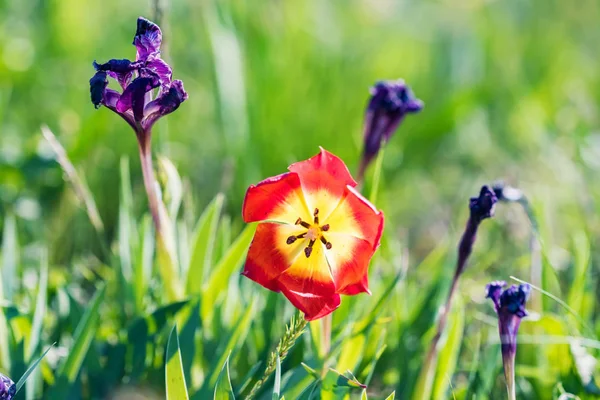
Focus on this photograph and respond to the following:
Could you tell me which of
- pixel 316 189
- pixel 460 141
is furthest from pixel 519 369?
pixel 460 141

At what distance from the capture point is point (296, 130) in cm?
288

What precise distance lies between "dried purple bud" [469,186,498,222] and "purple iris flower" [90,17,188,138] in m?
0.58

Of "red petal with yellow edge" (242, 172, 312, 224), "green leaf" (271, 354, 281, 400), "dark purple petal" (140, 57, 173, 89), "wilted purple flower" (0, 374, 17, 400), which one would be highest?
"dark purple petal" (140, 57, 173, 89)

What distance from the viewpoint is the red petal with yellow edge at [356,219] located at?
3.88 feet

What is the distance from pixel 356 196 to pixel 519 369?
728 mm

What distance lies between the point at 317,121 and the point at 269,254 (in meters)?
1.70

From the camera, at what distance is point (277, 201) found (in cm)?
126

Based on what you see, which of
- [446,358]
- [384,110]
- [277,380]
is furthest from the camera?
[384,110]

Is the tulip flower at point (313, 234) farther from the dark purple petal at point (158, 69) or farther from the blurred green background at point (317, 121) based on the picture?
the blurred green background at point (317, 121)

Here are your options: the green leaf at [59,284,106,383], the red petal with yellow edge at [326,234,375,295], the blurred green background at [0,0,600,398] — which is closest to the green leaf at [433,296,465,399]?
the blurred green background at [0,0,600,398]

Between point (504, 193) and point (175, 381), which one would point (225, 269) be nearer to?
point (175, 381)

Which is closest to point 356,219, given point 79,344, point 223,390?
point 223,390

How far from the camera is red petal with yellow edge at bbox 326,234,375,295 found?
3.93 ft

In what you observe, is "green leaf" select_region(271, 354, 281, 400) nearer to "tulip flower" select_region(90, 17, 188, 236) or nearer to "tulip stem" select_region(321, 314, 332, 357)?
"tulip stem" select_region(321, 314, 332, 357)
